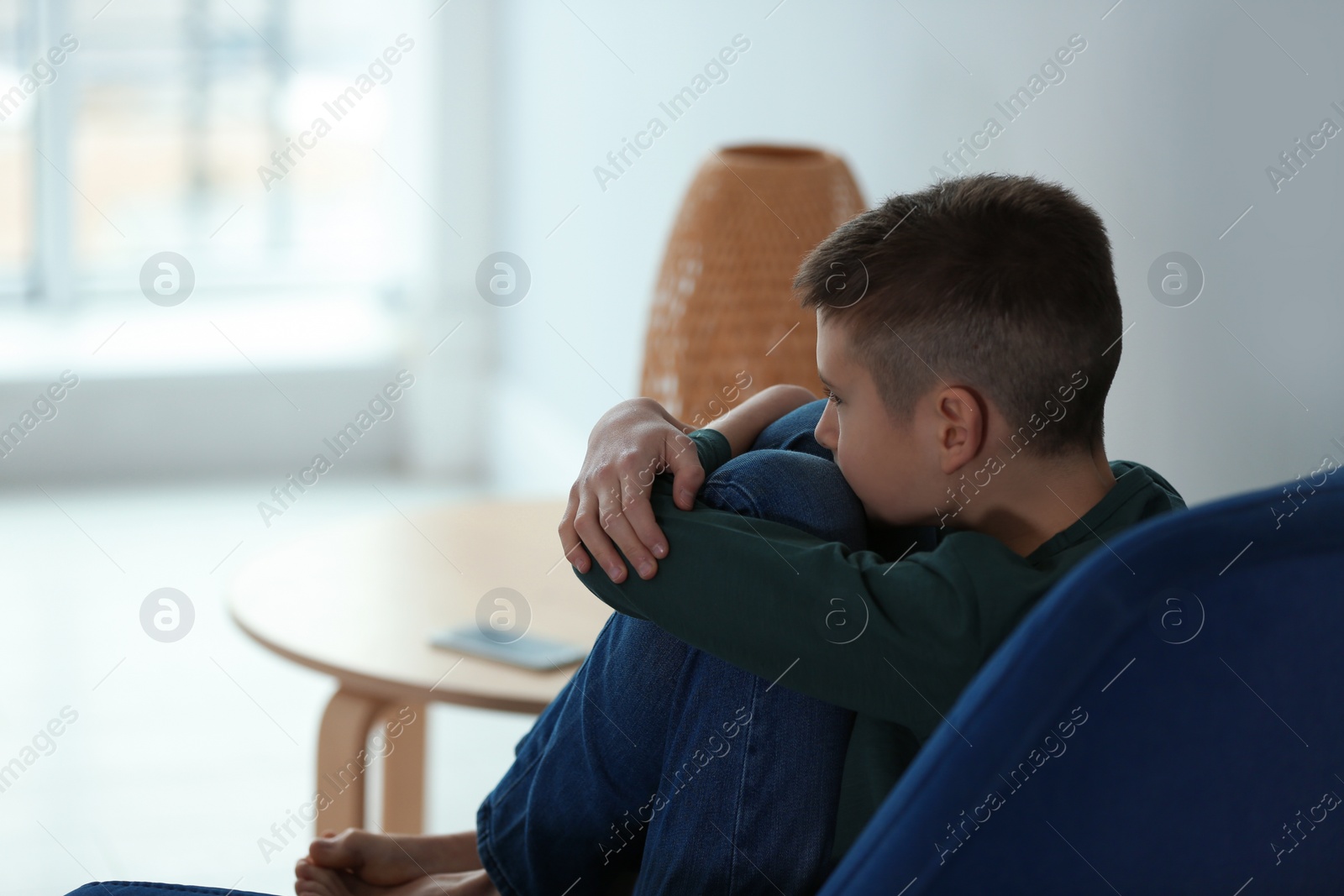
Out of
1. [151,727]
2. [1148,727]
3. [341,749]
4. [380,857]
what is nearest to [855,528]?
[1148,727]

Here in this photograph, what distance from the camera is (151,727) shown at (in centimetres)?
243

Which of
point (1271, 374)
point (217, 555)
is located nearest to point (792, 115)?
point (1271, 374)

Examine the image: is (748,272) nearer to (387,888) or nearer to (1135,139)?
(1135,139)

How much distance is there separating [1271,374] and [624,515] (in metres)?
0.68

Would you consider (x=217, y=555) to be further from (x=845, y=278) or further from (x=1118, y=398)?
(x=845, y=278)

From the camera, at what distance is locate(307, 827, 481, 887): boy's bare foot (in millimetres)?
1149

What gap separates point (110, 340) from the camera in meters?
3.83

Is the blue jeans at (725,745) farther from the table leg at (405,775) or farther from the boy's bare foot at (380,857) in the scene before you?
the table leg at (405,775)

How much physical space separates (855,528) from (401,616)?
74cm

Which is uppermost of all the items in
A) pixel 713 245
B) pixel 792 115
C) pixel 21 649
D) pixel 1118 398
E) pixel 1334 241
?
pixel 792 115

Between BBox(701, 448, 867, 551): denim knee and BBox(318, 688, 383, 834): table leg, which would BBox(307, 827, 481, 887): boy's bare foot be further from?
BBox(701, 448, 867, 551): denim knee

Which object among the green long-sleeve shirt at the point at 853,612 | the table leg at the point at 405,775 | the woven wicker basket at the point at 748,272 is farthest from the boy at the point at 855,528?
the woven wicker basket at the point at 748,272

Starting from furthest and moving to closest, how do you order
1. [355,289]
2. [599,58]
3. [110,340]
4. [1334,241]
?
[355,289] → [110,340] → [599,58] → [1334,241]

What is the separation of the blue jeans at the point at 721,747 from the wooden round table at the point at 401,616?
0.36 metres
